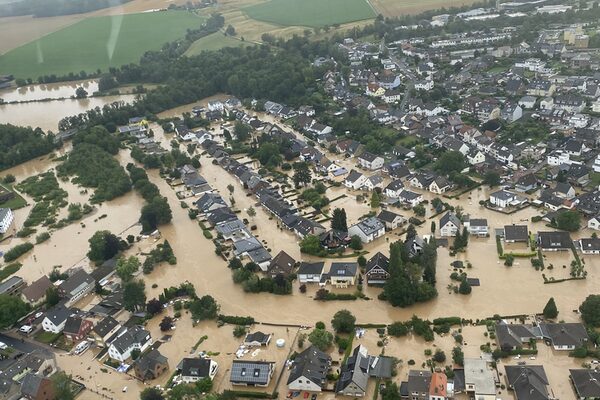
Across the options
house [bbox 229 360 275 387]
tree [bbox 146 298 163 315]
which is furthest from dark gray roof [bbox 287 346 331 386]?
tree [bbox 146 298 163 315]

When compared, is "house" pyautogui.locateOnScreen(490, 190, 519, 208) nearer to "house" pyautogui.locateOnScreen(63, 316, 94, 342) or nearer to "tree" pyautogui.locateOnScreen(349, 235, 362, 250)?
"tree" pyautogui.locateOnScreen(349, 235, 362, 250)

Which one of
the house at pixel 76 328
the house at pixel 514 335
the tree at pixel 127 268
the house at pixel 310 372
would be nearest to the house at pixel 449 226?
the house at pixel 514 335

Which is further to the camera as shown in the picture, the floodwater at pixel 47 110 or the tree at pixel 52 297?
the floodwater at pixel 47 110

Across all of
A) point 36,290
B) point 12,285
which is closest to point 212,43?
point 12,285

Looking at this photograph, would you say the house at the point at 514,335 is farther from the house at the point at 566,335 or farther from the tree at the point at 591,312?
the tree at the point at 591,312

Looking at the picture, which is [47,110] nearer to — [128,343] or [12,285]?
[12,285]
